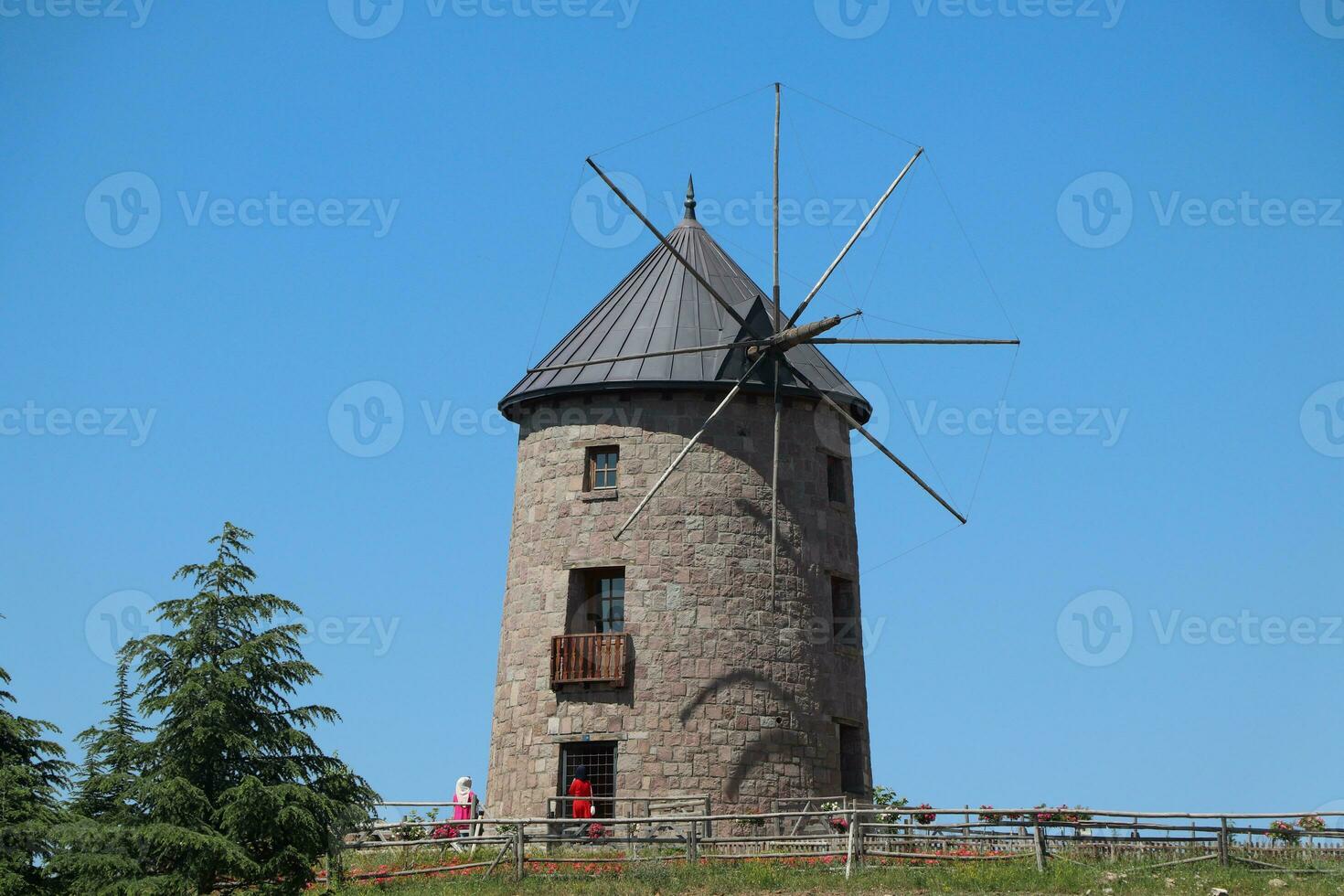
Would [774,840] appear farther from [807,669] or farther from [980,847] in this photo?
[807,669]

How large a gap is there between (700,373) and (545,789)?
804cm

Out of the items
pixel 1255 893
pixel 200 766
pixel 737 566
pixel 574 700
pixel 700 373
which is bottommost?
pixel 1255 893

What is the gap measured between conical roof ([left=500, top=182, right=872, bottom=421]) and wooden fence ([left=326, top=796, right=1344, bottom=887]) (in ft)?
27.0

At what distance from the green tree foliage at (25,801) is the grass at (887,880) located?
469 cm

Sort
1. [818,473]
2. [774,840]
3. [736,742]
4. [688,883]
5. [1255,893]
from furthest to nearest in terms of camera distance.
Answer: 1. [818,473]
2. [736,742]
3. [774,840]
4. [688,883]
5. [1255,893]

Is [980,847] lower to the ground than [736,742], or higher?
lower

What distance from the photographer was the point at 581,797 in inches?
1225

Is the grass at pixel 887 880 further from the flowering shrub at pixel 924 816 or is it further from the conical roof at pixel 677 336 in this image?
the conical roof at pixel 677 336

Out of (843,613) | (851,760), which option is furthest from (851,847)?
(843,613)

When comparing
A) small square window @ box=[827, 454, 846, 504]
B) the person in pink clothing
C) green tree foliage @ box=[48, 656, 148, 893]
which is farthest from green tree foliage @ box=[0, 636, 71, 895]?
small square window @ box=[827, 454, 846, 504]

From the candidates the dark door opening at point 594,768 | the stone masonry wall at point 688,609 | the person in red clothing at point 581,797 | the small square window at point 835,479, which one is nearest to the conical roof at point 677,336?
the stone masonry wall at point 688,609

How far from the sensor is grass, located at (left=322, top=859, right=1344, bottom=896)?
79.8ft

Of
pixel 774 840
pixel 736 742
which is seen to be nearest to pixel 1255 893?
pixel 774 840

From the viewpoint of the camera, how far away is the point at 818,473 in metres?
34.4
